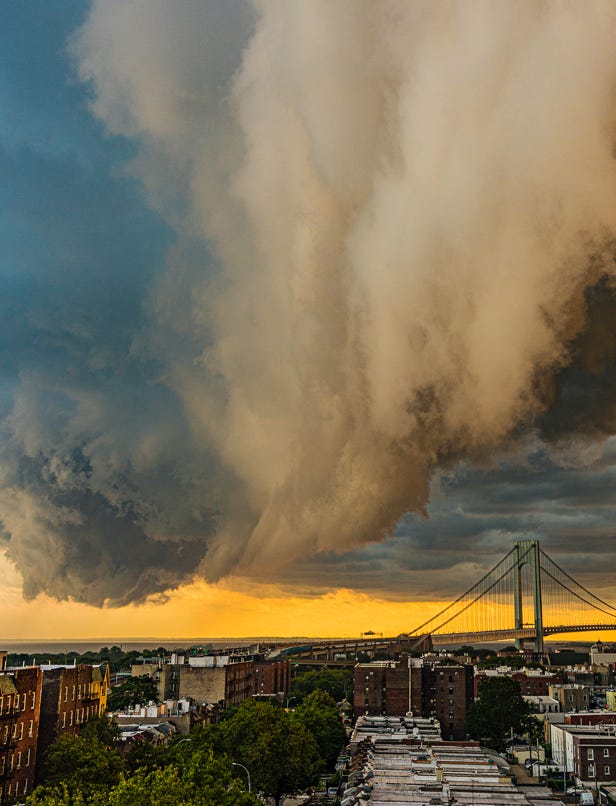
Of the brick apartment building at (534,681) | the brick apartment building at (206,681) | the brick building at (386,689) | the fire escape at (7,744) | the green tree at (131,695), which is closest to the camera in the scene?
the fire escape at (7,744)

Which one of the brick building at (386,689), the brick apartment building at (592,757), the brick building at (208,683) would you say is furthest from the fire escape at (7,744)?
the brick building at (386,689)

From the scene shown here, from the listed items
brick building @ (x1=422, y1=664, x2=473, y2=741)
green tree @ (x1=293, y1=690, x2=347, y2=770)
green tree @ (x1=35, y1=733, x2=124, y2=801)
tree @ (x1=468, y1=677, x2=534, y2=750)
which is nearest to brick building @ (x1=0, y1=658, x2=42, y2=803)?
green tree @ (x1=35, y1=733, x2=124, y2=801)

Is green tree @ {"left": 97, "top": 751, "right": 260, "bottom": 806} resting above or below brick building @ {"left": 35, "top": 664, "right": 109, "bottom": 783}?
below

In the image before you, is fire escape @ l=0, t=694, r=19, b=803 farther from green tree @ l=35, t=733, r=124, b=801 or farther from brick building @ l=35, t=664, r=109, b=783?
brick building @ l=35, t=664, r=109, b=783

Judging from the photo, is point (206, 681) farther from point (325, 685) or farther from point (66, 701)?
point (325, 685)

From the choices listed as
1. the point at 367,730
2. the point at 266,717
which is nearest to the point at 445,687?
the point at 367,730

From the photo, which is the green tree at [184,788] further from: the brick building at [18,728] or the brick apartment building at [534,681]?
the brick apartment building at [534,681]
